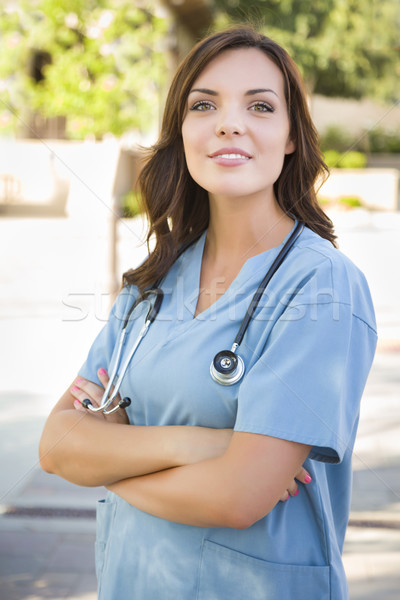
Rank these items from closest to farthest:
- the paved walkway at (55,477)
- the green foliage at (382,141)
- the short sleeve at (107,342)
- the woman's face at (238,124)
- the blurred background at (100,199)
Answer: the woman's face at (238,124)
the short sleeve at (107,342)
the paved walkway at (55,477)
the blurred background at (100,199)
the green foliage at (382,141)

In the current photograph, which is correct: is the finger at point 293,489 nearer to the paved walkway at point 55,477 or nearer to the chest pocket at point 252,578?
the chest pocket at point 252,578

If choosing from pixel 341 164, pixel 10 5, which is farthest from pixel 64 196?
pixel 341 164

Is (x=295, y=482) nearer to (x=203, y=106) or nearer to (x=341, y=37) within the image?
(x=203, y=106)

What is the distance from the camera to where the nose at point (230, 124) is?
4.97 ft

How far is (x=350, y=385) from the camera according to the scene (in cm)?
135

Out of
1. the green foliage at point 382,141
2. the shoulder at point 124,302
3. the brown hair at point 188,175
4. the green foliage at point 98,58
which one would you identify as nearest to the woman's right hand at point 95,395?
the shoulder at point 124,302

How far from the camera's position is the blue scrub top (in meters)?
1.32

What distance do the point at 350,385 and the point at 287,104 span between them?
0.65 metres

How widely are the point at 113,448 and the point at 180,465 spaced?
0.16 m

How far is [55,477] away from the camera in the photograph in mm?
3752

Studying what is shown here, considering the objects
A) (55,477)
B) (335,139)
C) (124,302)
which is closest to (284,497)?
(124,302)

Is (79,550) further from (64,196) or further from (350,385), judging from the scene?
(64,196)

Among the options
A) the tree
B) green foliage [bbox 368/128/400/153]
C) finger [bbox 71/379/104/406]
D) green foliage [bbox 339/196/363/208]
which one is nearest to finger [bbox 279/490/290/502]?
finger [bbox 71/379/104/406]

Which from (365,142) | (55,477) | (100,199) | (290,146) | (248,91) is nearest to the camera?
(248,91)
